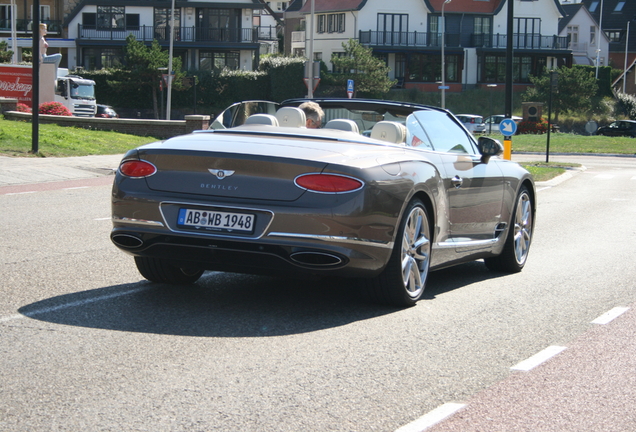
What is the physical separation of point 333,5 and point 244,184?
7734cm

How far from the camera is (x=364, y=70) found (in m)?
73.1

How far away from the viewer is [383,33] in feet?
267

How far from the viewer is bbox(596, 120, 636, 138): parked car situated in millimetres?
62531

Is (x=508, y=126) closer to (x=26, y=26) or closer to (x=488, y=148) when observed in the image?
(x=488, y=148)

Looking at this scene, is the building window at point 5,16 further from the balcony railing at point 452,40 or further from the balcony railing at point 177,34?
the balcony railing at point 452,40

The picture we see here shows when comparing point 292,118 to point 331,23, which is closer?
point 292,118

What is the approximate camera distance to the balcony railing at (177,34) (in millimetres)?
76812

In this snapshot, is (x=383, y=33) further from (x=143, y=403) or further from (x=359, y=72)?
(x=143, y=403)

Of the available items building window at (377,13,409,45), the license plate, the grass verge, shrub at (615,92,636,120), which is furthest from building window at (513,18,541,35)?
the license plate

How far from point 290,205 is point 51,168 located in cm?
1528

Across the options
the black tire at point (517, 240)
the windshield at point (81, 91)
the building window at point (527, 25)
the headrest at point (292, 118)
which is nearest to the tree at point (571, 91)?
the building window at point (527, 25)

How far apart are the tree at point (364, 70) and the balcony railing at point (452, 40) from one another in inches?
291

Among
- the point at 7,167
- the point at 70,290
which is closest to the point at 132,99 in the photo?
the point at 7,167

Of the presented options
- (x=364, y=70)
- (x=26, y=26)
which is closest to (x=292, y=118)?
(x=364, y=70)
